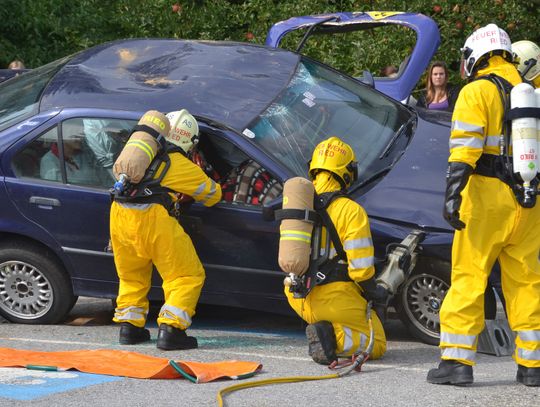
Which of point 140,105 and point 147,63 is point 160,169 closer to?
point 140,105

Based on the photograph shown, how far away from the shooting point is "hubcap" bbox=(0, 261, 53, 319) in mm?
8414

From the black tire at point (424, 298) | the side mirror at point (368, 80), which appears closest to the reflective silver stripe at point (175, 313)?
the black tire at point (424, 298)

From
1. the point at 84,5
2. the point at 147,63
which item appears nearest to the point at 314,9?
the point at 84,5

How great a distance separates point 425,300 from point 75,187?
2347 millimetres

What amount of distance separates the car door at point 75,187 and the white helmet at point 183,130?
0.42 meters

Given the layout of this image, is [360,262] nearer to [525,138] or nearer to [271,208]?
[271,208]

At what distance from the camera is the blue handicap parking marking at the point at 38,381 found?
660 centimetres

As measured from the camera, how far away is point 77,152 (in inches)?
327

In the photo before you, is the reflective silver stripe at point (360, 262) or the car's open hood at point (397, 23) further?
the car's open hood at point (397, 23)

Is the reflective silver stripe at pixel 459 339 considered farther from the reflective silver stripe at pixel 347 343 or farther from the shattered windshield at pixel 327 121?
the shattered windshield at pixel 327 121

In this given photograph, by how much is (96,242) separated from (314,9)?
22.5 ft

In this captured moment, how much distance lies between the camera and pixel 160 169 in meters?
7.79

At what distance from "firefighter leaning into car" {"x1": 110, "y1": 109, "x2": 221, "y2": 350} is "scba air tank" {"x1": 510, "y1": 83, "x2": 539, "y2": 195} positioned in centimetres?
209

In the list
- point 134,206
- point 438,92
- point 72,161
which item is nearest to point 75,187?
point 72,161
